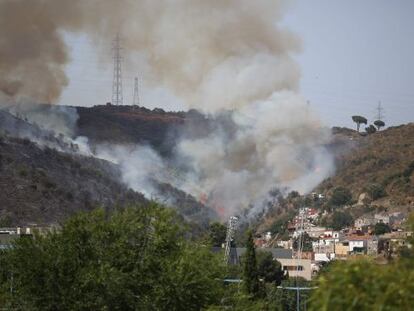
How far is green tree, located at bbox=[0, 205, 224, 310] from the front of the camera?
4941cm

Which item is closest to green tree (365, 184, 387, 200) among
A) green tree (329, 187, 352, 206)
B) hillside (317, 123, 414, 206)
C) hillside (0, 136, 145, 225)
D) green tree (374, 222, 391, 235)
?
hillside (317, 123, 414, 206)

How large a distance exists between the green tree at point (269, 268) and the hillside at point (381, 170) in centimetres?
4529

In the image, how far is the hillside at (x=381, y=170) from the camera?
17162 centimetres

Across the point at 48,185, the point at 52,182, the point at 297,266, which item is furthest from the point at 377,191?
the point at 48,185

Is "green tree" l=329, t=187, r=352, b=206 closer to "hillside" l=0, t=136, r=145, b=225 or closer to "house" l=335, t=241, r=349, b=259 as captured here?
"house" l=335, t=241, r=349, b=259

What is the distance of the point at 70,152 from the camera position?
170 metres

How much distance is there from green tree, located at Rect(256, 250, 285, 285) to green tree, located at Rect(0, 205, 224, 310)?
6409 cm

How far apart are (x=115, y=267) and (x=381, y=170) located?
13616 cm

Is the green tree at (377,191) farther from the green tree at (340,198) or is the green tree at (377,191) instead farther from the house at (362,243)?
the house at (362,243)

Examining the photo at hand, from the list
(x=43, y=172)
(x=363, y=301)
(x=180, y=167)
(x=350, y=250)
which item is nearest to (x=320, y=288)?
(x=363, y=301)

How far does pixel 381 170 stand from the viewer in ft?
600

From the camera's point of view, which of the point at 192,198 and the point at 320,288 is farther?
the point at 192,198

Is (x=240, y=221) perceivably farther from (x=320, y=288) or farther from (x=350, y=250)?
(x=320, y=288)

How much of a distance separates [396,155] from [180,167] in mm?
36647
